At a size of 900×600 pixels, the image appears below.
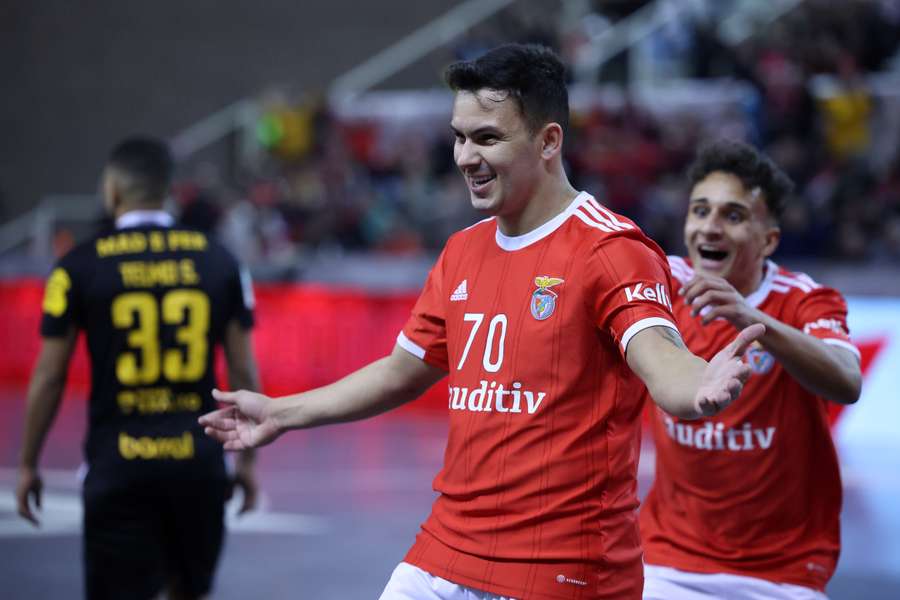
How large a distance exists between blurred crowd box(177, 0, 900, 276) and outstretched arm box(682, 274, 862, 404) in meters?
9.83

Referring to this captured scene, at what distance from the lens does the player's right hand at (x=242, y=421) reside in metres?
3.72

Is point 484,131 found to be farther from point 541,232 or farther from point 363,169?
point 363,169

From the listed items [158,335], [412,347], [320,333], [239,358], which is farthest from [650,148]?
[412,347]

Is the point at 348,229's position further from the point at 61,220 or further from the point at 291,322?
the point at 61,220

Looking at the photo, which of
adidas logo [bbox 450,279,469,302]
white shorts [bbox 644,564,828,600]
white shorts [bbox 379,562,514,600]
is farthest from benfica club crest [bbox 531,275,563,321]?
white shorts [bbox 644,564,828,600]

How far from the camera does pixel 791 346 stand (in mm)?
3701

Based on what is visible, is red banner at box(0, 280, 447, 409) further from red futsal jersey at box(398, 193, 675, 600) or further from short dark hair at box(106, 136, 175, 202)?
red futsal jersey at box(398, 193, 675, 600)

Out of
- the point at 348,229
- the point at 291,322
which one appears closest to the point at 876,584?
the point at 291,322

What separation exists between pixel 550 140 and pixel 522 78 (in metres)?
0.20

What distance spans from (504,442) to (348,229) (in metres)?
14.1

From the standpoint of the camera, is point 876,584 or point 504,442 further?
point 876,584

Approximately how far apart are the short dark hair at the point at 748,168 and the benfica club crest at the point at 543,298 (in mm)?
1441

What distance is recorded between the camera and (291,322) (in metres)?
14.7

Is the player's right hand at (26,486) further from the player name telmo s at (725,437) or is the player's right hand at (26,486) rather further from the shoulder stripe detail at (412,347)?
the player name telmo s at (725,437)
